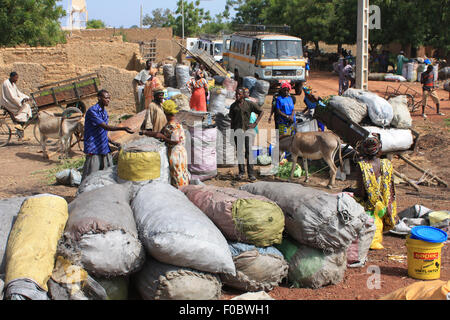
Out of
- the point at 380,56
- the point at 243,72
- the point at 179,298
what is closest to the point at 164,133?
the point at 179,298

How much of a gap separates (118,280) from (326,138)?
16.4 ft

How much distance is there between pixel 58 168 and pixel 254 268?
5955 mm

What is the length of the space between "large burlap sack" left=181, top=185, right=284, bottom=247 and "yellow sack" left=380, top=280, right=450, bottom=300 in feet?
4.15

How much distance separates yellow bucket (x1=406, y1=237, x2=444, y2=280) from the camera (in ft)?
14.4

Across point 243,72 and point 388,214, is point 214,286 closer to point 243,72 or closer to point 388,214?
point 388,214

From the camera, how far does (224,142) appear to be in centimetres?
852

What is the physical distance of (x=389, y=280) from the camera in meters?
4.48

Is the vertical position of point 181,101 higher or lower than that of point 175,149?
higher

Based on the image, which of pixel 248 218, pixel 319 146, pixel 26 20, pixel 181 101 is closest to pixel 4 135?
pixel 181 101

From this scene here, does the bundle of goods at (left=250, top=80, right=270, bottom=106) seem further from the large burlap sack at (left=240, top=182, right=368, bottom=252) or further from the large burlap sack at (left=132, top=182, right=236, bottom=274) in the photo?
the large burlap sack at (left=132, top=182, right=236, bottom=274)

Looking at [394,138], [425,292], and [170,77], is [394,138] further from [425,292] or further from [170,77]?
[170,77]

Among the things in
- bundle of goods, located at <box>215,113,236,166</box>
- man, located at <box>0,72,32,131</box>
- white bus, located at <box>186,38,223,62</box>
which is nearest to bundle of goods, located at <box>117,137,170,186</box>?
bundle of goods, located at <box>215,113,236,166</box>

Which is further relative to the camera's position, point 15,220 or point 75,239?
point 15,220

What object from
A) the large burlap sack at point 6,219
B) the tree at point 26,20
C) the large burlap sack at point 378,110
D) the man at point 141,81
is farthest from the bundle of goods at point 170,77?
the large burlap sack at point 6,219
